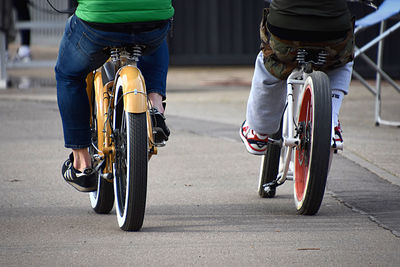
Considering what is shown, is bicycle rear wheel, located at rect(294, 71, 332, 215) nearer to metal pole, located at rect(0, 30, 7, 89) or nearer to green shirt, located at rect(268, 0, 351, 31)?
green shirt, located at rect(268, 0, 351, 31)

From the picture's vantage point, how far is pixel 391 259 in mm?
3586

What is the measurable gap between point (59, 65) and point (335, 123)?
1431mm

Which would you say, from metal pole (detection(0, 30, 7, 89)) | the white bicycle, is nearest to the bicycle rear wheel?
the white bicycle

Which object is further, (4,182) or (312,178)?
(4,182)

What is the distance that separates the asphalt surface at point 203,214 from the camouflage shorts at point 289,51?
2.53 feet

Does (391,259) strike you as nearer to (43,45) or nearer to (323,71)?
(323,71)

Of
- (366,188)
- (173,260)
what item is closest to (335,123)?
(366,188)

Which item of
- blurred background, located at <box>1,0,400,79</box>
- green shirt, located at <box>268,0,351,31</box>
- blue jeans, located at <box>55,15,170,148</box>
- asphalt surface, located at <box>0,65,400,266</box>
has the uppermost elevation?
green shirt, located at <box>268,0,351,31</box>

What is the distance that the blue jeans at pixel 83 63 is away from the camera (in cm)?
395

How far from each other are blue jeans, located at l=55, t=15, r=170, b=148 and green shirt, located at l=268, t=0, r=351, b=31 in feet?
1.98

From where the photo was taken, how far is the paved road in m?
3.66

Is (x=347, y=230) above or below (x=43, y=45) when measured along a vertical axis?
above

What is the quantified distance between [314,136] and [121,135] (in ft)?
3.05

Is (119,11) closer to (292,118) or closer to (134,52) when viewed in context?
(134,52)
